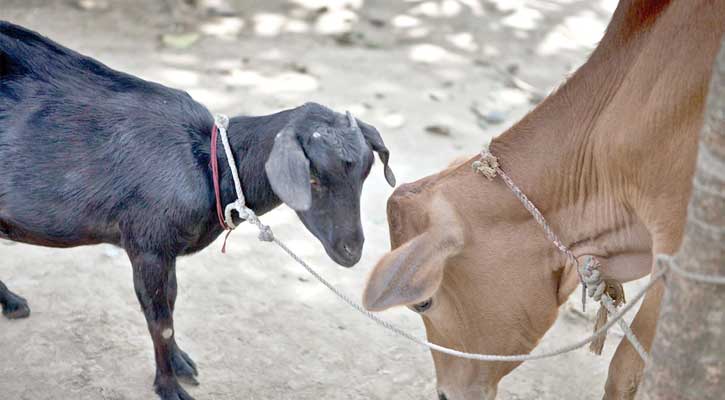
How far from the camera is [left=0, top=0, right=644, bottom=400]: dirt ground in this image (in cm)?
418

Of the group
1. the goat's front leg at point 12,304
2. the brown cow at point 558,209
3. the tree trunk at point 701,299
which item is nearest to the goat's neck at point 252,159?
the brown cow at point 558,209

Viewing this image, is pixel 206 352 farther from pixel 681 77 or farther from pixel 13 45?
pixel 681 77

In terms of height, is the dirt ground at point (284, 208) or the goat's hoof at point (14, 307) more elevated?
the goat's hoof at point (14, 307)

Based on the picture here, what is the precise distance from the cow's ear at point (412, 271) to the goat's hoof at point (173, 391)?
48.4 inches

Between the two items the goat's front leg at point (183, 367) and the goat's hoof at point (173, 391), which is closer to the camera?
the goat's hoof at point (173, 391)

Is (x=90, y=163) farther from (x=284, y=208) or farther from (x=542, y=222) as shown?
(x=284, y=208)

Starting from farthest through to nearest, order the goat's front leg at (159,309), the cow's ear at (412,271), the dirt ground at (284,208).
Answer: the dirt ground at (284,208)
the goat's front leg at (159,309)
the cow's ear at (412,271)

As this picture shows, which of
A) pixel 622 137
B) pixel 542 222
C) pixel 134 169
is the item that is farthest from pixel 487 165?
pixel 134 169

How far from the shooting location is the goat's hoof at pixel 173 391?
12.7 ft

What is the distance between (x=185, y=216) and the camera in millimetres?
3543

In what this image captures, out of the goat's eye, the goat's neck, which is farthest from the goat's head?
the goat's eye

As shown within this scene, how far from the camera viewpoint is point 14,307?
4.27m

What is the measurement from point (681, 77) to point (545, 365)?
181 centimetres

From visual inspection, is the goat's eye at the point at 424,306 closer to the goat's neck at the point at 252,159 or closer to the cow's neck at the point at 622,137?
the cow's neck at the point at 622,137
